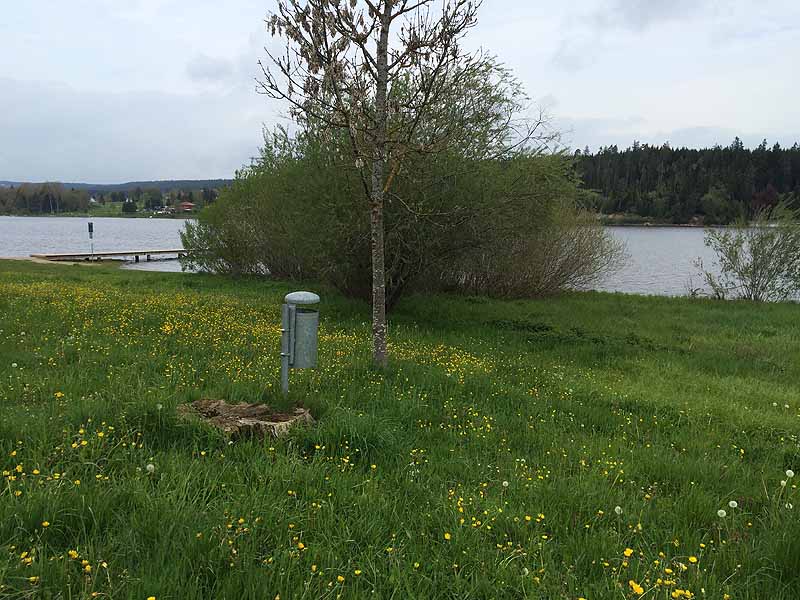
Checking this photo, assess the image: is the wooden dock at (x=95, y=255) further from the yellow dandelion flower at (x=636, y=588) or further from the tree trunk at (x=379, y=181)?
the yellow dandelion flower at (x=636, y=588)

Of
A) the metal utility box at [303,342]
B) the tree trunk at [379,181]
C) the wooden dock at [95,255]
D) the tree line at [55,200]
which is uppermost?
the tree line at [55,200]

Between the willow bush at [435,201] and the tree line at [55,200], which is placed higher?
the tree line at [55,200]

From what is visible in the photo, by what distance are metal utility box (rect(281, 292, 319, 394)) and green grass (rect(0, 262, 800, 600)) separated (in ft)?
1.23

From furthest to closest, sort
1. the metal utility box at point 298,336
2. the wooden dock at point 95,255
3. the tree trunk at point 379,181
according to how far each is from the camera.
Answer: the wooden dock at point 95,255 → the tree trunk at point 379,181 → the metal utility box at point 298,336

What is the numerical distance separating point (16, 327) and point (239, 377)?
462 cm

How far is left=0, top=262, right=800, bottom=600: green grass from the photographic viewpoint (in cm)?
298

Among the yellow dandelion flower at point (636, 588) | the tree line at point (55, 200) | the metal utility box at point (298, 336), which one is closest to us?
the yellow dandelion flower at point (636, 588)

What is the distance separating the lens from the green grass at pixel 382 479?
2977 millimetres

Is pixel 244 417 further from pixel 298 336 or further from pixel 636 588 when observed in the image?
pixel 636 588

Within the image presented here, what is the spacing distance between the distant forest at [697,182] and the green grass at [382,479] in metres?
87.6

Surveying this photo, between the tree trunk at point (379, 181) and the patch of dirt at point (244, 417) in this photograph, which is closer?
the patch of dirt at point (244, 417)

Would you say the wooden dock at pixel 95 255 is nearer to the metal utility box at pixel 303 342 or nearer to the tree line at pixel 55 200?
the metal utility box at pixel 303 342

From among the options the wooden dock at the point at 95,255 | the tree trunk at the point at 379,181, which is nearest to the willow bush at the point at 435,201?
the tree trunk at the point at 379,181

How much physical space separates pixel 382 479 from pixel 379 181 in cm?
448
